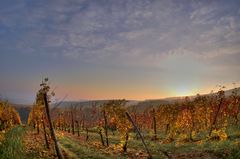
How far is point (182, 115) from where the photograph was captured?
5203cm

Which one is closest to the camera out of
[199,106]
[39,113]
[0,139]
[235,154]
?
[235,154]

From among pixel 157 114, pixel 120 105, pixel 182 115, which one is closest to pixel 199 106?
pixel 182 115

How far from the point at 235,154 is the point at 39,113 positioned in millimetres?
19995

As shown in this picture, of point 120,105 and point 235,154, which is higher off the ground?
point 120,105

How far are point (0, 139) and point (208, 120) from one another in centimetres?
3848

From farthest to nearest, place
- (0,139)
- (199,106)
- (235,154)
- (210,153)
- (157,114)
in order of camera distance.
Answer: (157,114)
(199,106)
(210,153)
(0,139)
(235,154)

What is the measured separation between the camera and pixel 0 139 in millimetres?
24219

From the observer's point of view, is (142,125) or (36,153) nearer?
(36,153)

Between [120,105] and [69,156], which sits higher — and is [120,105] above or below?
above

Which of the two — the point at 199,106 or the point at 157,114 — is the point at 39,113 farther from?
the point at 157,114

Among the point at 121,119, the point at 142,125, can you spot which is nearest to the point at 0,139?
the point at 121,119

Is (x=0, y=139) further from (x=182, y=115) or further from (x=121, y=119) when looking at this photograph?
(x=182, y=115)

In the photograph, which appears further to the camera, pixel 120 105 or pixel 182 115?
pixel 182 115

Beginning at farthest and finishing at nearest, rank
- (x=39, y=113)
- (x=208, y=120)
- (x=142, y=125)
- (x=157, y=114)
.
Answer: (x=142, y=125), (x=157, y=114), (x=208, y=120), (x=39, y=113)
